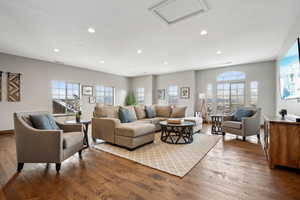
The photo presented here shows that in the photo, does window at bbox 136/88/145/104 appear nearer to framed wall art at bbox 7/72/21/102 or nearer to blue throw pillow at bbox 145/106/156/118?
blue throw pillow at bbox 145/106/156/118

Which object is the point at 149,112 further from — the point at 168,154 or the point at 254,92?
the point at 254,92

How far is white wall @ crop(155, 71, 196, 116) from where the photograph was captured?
719cm

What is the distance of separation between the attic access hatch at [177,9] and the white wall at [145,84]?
5.93 metres

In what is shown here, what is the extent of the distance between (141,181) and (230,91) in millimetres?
6127

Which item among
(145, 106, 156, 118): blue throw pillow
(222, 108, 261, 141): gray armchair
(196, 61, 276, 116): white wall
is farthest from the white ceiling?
(222, 108, 261, 141): gray armchair

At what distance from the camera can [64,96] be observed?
20.2 feet

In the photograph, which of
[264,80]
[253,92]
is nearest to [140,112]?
[253,92]

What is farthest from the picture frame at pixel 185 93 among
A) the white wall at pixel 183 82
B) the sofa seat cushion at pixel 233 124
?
the sofa seat cushion at pixel 233 124

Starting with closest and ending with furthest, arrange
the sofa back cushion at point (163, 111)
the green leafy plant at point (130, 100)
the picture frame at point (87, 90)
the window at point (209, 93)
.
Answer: the sofa back cushion at point (163, 111) → the picture frame at point (87, 90) → the window at point (209, 93) → the green leafy plant at point (130, 100)

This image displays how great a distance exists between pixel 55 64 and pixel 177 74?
19.1 feet

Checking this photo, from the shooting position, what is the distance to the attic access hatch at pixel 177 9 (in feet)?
7.07

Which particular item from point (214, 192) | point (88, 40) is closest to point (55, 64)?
point (88, 40)

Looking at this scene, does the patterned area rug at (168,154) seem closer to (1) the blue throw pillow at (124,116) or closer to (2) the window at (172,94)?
(1) the blue throw pillow at (124,116)

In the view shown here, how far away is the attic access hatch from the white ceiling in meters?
0.12
